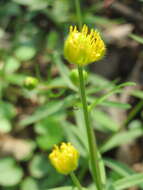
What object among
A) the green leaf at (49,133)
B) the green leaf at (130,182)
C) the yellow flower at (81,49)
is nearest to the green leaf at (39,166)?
the green leaf at (49,133)

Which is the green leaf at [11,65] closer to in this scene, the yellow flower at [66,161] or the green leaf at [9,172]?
the green leaf at [9,172]

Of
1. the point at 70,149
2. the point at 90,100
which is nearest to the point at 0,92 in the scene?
the point at 90,100

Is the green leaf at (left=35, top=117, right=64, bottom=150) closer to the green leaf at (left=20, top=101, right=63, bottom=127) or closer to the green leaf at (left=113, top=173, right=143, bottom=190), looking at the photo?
the green leaf at (left=20, top=101, right=63, bottom=127)

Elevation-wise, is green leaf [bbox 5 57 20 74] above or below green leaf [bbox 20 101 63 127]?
below

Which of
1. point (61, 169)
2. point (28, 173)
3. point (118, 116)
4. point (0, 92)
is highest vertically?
point (61, 169)

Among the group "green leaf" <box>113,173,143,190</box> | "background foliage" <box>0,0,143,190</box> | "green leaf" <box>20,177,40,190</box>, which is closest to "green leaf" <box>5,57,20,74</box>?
"background foliage" <box>0,0,143,190</box>

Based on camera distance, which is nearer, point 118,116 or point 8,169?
point 8,169

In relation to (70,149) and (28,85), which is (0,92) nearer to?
(28,85)
